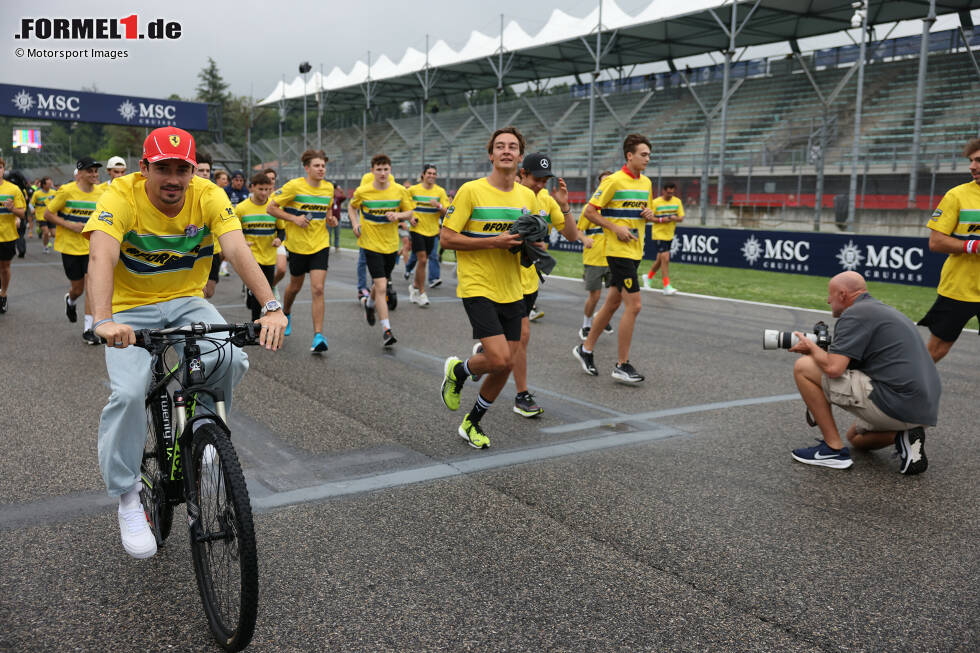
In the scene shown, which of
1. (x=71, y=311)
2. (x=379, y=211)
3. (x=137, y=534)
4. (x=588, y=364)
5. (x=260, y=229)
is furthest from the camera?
(x=379, y=211)

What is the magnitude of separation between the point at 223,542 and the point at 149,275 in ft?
4.56

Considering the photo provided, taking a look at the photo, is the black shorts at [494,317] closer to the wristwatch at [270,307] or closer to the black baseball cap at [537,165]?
the black baseball cap at [537,165]

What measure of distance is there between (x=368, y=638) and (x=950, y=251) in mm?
5537

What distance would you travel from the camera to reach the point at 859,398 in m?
4.97

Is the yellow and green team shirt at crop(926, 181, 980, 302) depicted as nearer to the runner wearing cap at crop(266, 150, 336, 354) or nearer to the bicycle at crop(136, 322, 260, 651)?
the bicycle at crop(136, 322, 260, 651)

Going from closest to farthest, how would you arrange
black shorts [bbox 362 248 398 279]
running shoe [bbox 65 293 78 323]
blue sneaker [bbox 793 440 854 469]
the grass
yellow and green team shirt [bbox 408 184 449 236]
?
blue sneaker [bbox 793 440 854 469] < running shoe [bbox 65 293 78 323] < black shorts [bbox 362 248 398 279] < the grass < yellow and green team shirt [bbox 408 184 449 236]

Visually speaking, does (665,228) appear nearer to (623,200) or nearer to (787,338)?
(623,200)

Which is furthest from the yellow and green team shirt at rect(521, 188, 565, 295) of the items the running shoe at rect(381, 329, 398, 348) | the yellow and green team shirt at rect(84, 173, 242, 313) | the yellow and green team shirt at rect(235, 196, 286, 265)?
the yellow and green team shirt at rect(235, 196, 286, 265)

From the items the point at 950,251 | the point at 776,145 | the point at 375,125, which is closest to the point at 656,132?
the point at 776,145

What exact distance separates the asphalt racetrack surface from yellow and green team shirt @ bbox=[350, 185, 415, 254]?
9.78 ft

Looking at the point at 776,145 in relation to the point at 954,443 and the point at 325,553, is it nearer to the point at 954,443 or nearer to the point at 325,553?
the point at 954,443

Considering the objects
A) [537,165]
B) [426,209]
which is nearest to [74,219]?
[426,209]

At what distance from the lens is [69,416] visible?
586 centimetres

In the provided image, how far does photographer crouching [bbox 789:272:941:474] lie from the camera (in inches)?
192
